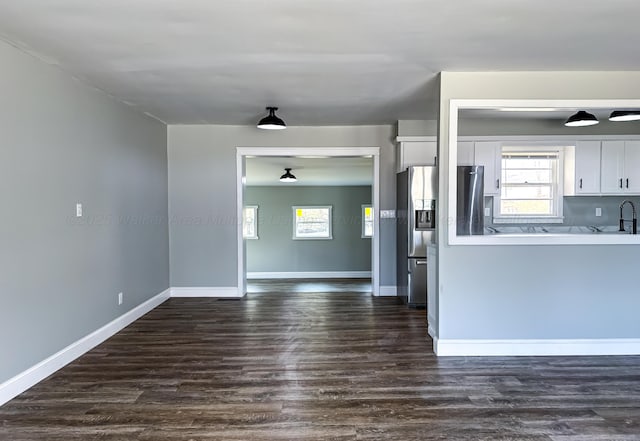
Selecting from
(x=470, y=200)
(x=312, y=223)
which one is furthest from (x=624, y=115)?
(x=312, y=223)

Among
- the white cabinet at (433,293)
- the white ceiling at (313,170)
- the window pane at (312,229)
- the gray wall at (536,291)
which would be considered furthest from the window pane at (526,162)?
the window pane at (312,229)

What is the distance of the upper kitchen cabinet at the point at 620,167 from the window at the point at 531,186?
0.51 metres

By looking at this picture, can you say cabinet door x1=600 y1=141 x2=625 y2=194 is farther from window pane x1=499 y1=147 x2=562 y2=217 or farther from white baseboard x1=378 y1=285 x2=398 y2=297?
white baseboard x1=378 y1=285 x2=398 y2=297

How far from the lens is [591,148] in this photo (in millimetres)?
5340

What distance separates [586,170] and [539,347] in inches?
120

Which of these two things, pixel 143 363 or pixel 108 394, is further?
pixel 143 363

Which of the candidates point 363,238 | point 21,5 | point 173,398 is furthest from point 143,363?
point 363,238

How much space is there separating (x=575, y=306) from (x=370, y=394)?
204cm

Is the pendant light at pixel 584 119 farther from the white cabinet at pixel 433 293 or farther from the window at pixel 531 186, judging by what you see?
the white cabinet at pixel 433 293

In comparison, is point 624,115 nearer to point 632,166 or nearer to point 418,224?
point 632,166

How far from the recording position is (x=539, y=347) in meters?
3.48

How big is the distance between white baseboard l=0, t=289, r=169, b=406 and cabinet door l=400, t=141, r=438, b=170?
3.82 metres

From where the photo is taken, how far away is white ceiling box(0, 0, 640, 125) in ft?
7.41

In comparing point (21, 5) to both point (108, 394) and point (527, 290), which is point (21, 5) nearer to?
point (108, 394)
